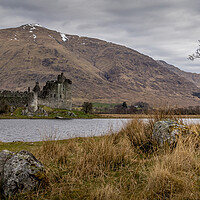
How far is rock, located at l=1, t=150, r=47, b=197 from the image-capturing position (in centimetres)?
632

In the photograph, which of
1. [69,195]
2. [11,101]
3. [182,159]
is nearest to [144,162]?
[182,159]

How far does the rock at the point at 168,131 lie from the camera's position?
8.91 m

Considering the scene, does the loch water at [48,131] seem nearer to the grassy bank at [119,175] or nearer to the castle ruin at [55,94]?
the grassy bank at [119,175]

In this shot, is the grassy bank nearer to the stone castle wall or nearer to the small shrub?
the small shrub

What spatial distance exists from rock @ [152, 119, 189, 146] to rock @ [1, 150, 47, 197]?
460 cm

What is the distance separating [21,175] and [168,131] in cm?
538

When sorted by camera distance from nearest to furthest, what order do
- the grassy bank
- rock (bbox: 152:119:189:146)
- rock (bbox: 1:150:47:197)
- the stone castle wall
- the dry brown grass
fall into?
1. the dry brown grass
2. the grassy bank
3. rock (bbox: 1:150:47:197)
4. rock (bbox: 152:119:189:146)
5. the stone castle wall

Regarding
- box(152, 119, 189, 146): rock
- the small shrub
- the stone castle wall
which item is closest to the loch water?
box(152, 119, 189, 146): rock

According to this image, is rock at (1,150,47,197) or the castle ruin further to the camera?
the castle ruin

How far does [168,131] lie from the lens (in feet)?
29.8

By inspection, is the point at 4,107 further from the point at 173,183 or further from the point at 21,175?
the point at 173,183

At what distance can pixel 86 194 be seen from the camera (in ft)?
19.1

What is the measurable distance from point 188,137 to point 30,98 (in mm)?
70233

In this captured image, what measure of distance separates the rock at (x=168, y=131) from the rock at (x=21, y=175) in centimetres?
460
